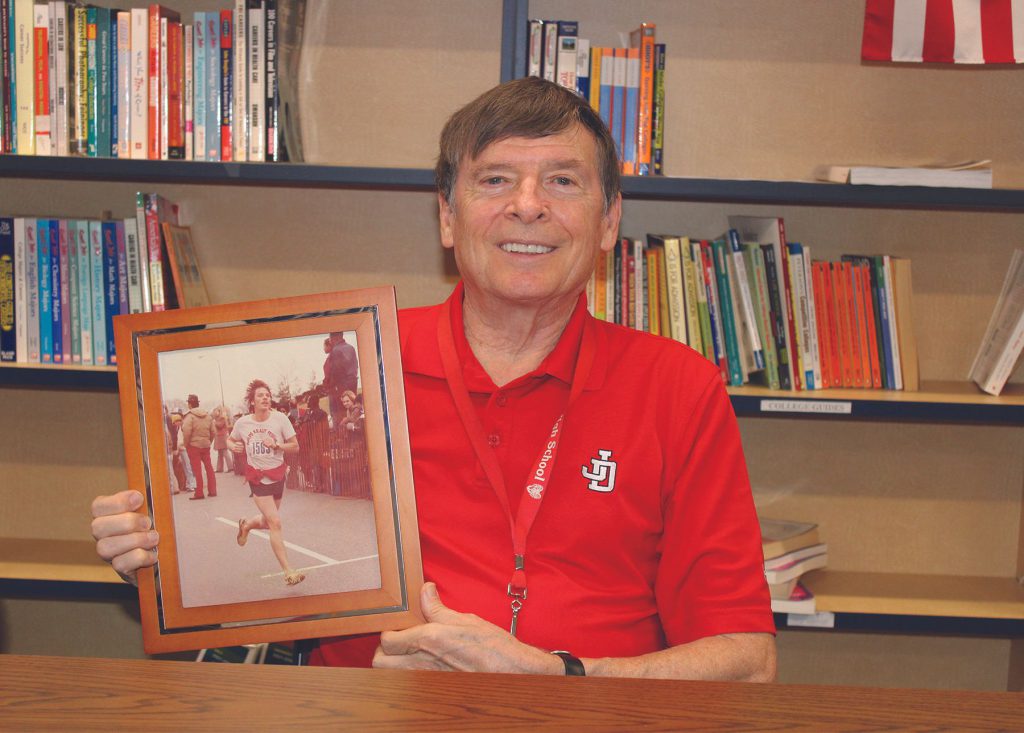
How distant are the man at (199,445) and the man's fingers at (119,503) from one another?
0.08 metres

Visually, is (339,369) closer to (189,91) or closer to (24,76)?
(189,91)

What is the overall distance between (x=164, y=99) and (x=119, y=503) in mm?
1154

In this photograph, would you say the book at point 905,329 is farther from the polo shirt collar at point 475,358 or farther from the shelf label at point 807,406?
the polo shirt collar at point 475,358

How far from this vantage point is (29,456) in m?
2.59

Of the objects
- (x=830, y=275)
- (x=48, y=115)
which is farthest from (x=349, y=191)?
(x=830, y=275)

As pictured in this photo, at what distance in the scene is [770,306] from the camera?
220cm

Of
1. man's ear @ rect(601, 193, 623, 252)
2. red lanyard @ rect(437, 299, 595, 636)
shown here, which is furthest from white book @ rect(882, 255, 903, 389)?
red lanyard @ rect(437, 299, 595, 636)

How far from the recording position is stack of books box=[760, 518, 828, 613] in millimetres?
2148

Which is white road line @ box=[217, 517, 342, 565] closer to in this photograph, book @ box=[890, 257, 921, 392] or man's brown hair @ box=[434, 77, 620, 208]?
man's brown hair @ box=[434, 77, 620, 208]

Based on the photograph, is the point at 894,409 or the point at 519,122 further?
the point at 894,409

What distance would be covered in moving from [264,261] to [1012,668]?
2330mm

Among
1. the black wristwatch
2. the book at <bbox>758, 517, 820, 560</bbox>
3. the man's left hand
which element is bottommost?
the book at <bbox>758, 517, 820, 560</bbox>

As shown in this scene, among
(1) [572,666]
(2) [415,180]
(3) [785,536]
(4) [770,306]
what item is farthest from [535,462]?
(3) [785,536]

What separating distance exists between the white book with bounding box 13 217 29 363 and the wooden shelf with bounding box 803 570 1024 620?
78.0 inches
